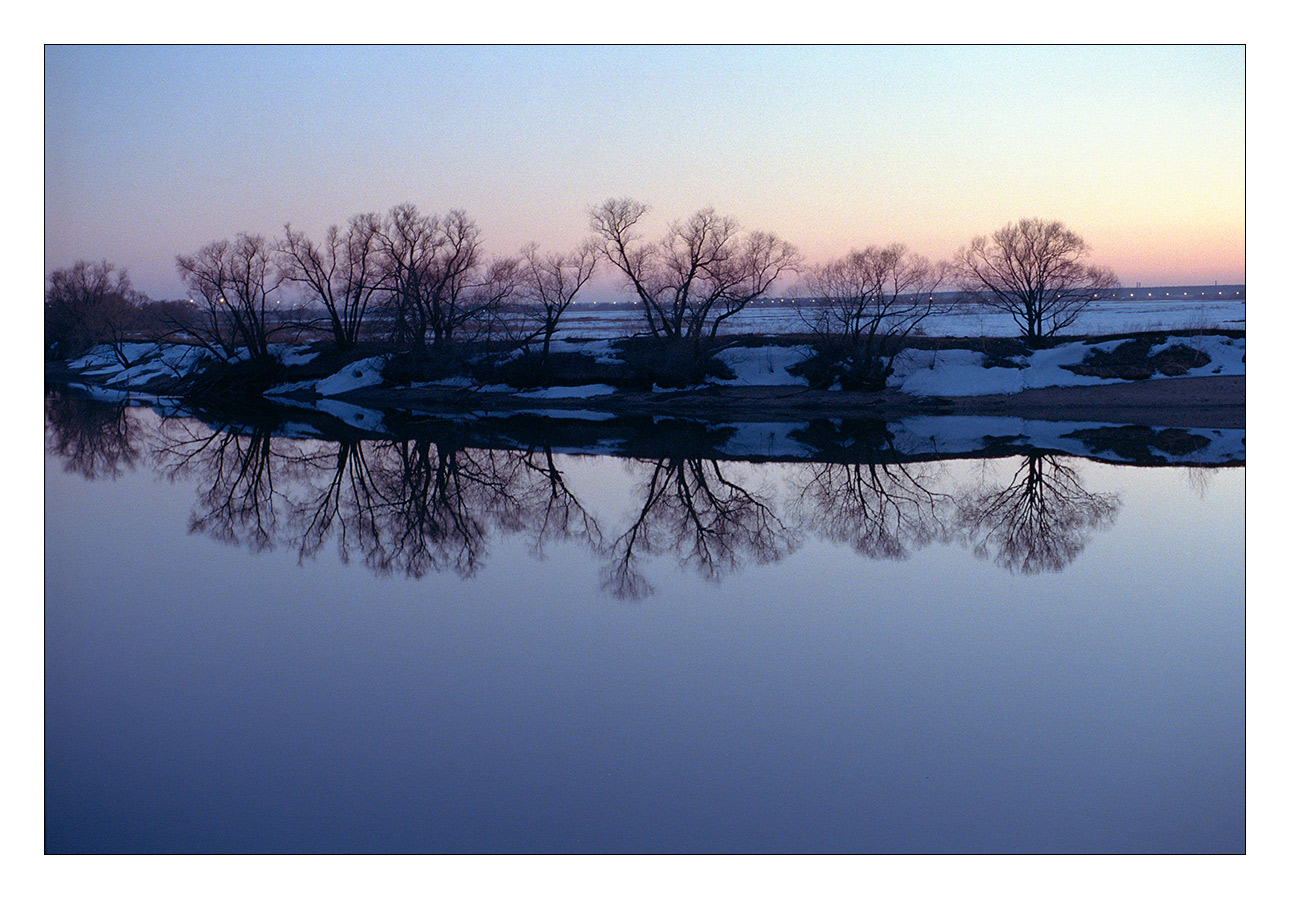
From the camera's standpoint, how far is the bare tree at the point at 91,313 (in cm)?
3228

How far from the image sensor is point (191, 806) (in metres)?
6.61

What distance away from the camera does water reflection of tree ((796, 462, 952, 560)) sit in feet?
44.4

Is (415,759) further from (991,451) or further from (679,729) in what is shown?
(991,451)

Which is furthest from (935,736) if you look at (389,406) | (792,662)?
(389,406)

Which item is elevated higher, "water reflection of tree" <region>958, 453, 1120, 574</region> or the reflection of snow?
the reflection of snow

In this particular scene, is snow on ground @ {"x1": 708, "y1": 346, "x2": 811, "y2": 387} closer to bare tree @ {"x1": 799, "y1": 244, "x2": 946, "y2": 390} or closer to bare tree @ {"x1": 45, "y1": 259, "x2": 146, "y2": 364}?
bare tree @ {"x1": 799, "y1": 244, "x2": 946, "y2": 390}

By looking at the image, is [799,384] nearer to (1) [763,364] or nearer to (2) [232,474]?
(1) [763,364]

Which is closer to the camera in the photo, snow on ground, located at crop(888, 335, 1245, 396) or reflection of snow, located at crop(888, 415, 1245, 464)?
reflection of snow, located at crop(888, 415, 1245, 464)

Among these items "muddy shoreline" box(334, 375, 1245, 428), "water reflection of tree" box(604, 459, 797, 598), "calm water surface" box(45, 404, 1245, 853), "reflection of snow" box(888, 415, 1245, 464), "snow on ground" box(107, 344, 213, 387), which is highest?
"snow on ground" box(107, 344, 213, 387)

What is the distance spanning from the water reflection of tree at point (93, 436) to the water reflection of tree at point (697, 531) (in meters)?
11.0

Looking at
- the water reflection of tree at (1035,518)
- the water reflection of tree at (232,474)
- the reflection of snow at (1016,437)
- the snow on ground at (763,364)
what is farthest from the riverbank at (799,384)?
the water reflection of tree at (1035,518)

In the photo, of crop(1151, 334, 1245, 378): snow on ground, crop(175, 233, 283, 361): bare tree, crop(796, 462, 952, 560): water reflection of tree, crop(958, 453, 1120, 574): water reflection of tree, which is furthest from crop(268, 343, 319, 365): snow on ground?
crop(1151, 334, 1245, 378): snow on ground

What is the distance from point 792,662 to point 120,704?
5.56 meters

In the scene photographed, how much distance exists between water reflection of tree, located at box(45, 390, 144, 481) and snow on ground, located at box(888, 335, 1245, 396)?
2167 centimetres
